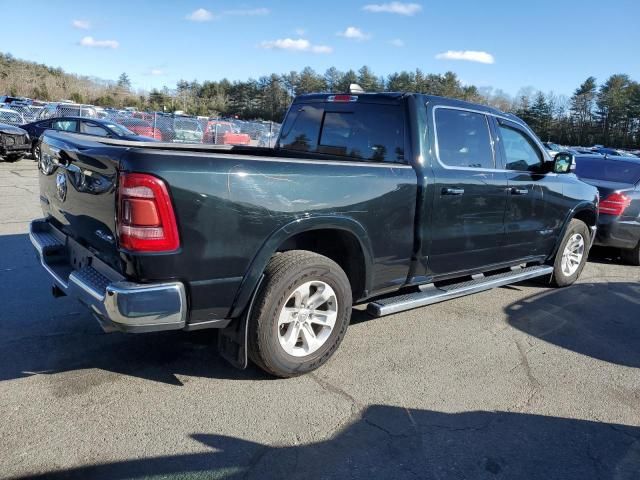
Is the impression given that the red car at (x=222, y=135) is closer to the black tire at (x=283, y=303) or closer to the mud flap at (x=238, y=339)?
the black tire at (x=283, y=303)

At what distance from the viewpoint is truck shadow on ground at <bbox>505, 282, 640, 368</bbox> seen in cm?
464

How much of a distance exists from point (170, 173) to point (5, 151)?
1531 centimetres

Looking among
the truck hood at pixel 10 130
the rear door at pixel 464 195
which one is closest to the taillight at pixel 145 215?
the rear door at pixel 464 195

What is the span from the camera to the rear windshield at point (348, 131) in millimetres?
4309

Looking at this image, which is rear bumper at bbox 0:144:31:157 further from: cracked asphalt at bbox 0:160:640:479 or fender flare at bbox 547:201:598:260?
fender flare at bbox 547:201:598:260

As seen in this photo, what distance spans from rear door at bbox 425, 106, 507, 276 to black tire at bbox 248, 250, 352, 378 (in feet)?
3.62

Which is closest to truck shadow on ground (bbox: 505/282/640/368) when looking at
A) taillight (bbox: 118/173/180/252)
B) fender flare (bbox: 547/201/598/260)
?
fender flare (bbox: 547/201/598/260)

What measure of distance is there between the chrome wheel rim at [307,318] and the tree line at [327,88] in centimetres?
5993

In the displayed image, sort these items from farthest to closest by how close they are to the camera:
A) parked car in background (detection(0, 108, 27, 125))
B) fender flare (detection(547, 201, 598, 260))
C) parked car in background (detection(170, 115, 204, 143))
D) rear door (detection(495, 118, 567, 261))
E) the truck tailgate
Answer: parked car in background (detection(170, 115, 204, 143)) → parked car in background (detection(0, 108, 27, 125)) → fender flare (detection(547, 201, 598, 260)) → rear door (detection(495, 118, 567, 261)) → the truck tailgate

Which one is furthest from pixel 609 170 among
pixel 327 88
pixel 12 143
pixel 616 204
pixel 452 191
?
pixel 327 88

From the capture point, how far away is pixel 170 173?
111 inches

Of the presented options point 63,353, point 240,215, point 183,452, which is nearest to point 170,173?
point 240,215

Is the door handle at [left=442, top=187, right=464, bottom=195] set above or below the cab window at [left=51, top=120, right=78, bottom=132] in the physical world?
below

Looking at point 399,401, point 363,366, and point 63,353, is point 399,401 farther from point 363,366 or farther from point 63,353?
point 63,353
